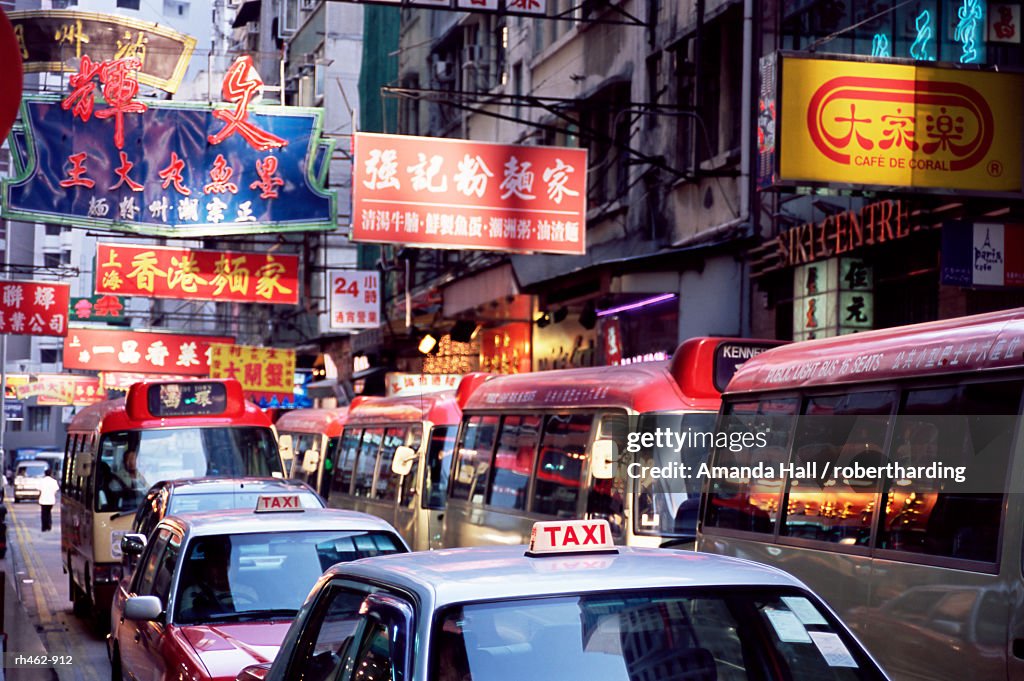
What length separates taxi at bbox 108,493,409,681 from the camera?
28.5ft

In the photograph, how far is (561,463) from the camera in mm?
13367

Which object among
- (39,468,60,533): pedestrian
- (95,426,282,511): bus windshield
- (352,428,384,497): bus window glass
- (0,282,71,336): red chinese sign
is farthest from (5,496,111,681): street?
(0,282,71,336): red chinese sign

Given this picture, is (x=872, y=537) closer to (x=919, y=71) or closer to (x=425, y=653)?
(x=425, y=653)

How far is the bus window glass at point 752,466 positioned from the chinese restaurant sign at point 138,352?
124 ft

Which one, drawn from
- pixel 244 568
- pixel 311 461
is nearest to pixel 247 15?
pixel 311 461

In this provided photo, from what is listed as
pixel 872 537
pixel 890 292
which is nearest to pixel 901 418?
pixel 872 537

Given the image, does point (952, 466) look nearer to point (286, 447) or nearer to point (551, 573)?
point (551, 573)

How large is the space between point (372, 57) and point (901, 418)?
38.7m

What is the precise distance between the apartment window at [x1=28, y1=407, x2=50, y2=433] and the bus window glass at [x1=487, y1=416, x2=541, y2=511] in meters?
89.8

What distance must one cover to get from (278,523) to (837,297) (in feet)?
33.7

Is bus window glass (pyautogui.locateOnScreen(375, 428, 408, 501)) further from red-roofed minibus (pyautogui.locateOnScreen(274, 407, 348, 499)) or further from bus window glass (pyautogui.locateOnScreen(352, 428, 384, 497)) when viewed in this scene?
red-roofed minibus (pyautogui.locateOnScreen(274, 407, 348, 499))

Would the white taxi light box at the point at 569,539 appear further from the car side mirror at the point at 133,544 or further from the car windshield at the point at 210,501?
the car windshield at the point at 210,501

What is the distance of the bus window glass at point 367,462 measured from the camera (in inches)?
838

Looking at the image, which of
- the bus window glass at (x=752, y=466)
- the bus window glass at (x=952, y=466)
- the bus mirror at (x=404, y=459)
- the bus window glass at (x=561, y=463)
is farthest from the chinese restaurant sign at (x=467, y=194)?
the bus window glass at (x=952, y=466)
